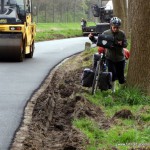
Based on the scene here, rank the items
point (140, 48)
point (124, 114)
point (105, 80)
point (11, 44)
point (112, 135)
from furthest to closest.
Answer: point (11, 44), point (140, 48), point (105, 80), point (124, 114), point (112, 135)

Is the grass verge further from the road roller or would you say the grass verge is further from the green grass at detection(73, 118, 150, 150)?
the road roller

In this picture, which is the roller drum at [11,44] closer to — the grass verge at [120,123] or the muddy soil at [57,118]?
the muddy soil at [57,118]

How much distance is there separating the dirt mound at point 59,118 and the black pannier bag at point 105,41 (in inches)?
49.3

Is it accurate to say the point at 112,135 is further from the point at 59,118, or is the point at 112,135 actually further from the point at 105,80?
the point at 105,80

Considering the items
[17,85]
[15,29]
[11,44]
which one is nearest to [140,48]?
[17,85]

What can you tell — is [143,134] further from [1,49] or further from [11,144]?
[1,49]

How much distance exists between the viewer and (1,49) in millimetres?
19234

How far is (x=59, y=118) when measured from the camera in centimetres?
934

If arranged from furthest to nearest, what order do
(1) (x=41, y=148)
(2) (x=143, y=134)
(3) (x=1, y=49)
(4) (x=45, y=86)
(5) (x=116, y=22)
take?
(3) (x=1, y=49) → (4) (x=45, y=86) → (5) (x=116, y=22) → (2) (x=143, y=134) → (1) (x=41, y=148)

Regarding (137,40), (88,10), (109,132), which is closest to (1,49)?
(137,40)

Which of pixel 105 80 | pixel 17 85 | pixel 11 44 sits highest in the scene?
pixel 105 80

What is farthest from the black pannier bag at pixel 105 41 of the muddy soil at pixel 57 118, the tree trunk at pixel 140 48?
the muddy soil at pixel 57 118

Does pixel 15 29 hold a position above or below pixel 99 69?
above

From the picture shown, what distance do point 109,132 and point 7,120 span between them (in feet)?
6.25
